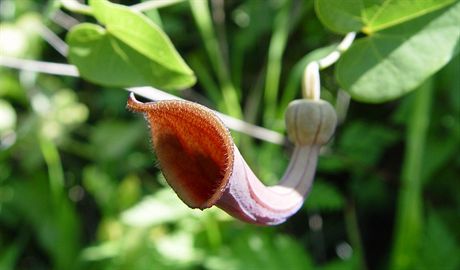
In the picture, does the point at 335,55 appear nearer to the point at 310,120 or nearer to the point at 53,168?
the point at 310,120

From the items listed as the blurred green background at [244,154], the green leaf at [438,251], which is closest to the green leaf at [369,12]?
the blurred green background at [244,154]

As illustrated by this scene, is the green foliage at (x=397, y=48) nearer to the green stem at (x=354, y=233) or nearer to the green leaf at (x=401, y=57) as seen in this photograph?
the green leaf at (x=401, y=57)

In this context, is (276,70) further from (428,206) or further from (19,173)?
(19,173)

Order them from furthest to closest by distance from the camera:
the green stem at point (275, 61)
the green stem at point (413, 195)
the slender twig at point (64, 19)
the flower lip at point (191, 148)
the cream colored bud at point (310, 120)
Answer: the slender twig at point (64, 19) → the green stem at point (275, 61) → the green stem at point (413, 195) → the cream colored bud at point (310, 120) → the flower lip at point (191, 148)

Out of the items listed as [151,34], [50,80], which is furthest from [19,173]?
[151,34]

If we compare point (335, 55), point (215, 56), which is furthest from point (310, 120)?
point (215, 56)

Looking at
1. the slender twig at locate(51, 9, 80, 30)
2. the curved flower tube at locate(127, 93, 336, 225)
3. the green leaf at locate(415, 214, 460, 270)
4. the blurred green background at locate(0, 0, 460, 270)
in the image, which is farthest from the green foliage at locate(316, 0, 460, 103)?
the slender twig at locate(51, 9, 80, 30)
